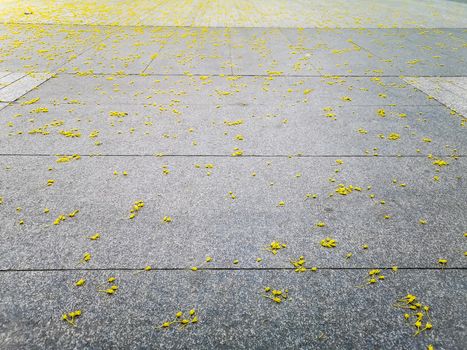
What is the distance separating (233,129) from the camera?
19.2ft

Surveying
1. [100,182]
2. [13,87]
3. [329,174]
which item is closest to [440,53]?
[329,174]

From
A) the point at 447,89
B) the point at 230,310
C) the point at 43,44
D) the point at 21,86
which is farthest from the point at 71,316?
the point at 43,44

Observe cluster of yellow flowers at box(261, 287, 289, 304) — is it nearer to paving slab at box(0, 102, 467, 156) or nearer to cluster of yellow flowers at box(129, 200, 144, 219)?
cluster of yellow flowers at box(129, 200, 144, 219)

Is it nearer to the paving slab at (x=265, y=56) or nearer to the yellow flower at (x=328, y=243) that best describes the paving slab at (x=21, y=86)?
the paving slab at (x=265, y=56)

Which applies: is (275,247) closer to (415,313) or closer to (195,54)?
(415,313)

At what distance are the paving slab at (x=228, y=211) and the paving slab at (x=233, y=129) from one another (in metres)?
0.35

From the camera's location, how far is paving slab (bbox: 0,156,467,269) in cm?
333

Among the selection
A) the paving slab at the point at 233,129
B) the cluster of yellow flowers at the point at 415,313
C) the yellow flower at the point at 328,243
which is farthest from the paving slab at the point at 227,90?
the cluster of yellow flowers at the point at 415,313

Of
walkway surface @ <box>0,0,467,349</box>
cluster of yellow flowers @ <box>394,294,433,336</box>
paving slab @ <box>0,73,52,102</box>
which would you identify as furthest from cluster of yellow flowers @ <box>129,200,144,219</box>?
paving slab @ <box>0,73,52,102</box>

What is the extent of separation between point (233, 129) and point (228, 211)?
2.23 meters

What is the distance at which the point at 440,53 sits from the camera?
34.3 ft

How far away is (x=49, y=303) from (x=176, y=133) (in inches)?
133

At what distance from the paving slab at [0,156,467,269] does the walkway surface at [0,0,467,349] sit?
0.02 m

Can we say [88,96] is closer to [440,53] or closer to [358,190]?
[358,190]
